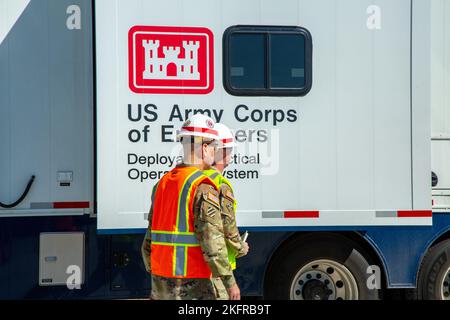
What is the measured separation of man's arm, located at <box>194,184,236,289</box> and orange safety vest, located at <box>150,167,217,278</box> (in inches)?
1.7

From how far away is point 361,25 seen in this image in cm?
466

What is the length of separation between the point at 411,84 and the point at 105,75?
8.39 ft

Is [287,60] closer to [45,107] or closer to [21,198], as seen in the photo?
[45,107]

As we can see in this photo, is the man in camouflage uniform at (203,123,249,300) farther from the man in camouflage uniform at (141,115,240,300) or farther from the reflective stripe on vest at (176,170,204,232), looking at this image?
the reflective stripe on vest at (176,170,204,232)

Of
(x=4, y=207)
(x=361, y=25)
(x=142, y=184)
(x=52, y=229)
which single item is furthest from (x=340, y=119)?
(x=4, y=207)

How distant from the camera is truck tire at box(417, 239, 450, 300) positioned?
4.95 metres

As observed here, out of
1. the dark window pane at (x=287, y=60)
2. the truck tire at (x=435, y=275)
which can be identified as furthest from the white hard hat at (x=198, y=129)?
the truck tire at (x=435, y=275)

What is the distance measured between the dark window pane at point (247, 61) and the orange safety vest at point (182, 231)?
1.69 metres

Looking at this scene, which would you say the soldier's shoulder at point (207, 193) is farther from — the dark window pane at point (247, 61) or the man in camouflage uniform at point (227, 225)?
the dark window pane at point (247, 61)

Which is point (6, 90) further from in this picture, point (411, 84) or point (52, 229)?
point (411, 84)

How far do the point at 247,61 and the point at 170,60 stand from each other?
0.66 m

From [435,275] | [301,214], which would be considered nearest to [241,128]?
[301,214]

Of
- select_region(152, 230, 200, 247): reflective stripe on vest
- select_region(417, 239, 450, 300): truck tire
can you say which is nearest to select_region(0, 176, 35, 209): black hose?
select_region(152, 230, 200, 247): reflective stripe on vest

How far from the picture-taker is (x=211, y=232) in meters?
2.97
